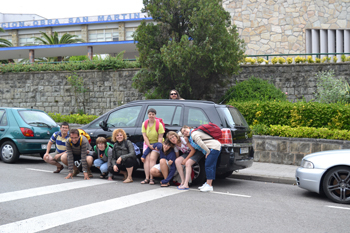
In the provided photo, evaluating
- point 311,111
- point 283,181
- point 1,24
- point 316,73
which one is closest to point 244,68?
point 316,73

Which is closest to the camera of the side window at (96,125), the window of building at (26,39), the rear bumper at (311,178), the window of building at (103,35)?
the rear bumper at (311,178)

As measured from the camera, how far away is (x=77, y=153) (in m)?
8.55

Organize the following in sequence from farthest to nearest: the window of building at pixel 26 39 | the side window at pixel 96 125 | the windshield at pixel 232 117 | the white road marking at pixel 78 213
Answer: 1. the window of building at pixel 26 39
2. the side window at pixel 96 125
3. the windshield at pixel 232 117
4. the white road marking at pixel 78 213

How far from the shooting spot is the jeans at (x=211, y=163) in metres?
7.21

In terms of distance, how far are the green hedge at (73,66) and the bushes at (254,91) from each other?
19.3ft

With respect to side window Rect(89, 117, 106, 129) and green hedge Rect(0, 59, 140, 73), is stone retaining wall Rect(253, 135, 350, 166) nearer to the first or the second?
side window Rect(89, 117, 106, 129)

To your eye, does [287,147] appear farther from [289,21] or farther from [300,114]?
[289,21]

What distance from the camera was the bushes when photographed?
1459cm

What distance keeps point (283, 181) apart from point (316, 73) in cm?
869

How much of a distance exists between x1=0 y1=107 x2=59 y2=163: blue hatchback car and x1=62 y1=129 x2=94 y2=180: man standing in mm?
2456

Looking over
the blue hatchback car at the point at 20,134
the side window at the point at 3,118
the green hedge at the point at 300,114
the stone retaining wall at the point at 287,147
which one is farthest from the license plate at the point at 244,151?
the side window at the point at 3,118

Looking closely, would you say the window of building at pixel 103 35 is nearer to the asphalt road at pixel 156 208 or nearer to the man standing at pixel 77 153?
the man standing at pixel 77 153

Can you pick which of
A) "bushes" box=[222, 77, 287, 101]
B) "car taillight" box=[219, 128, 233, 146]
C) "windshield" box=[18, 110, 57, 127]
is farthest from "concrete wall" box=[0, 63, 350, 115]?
"car taillight" box=[219, 128, 233, 146]

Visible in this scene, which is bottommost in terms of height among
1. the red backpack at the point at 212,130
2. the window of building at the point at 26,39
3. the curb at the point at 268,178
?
the curb at the point at 268,178
